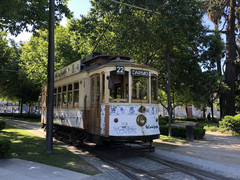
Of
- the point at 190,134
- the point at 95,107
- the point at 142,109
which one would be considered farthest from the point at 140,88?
the point at 190,134

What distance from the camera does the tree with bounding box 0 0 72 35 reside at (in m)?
9.52

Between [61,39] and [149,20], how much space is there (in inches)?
477

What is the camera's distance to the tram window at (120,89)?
316 inches

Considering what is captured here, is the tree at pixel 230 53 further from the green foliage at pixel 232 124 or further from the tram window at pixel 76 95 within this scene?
the tram window at pixel 76 95

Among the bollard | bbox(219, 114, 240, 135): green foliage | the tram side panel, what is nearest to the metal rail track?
the tram side panel

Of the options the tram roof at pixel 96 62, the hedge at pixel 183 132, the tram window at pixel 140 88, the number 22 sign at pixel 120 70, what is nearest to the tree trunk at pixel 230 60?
the hedge at pixel 183 132

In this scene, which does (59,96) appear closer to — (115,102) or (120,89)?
(120,89)

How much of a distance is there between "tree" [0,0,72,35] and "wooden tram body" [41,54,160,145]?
131 inches

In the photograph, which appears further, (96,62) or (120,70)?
(96,62)

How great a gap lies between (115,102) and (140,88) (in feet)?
4.16

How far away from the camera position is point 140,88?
8.49 m

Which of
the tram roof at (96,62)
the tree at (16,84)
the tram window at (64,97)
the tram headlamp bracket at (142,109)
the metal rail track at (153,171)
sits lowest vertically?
the metal rail track at (153,171)

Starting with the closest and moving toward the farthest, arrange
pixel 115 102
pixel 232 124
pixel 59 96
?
pixel 115 102 < pixel 59 96 < pixel 232 124

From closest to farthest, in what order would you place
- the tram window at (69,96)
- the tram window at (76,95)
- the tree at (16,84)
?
the tram window at (76,95) < the tram window at (69,96) < the tree at (16,84)
